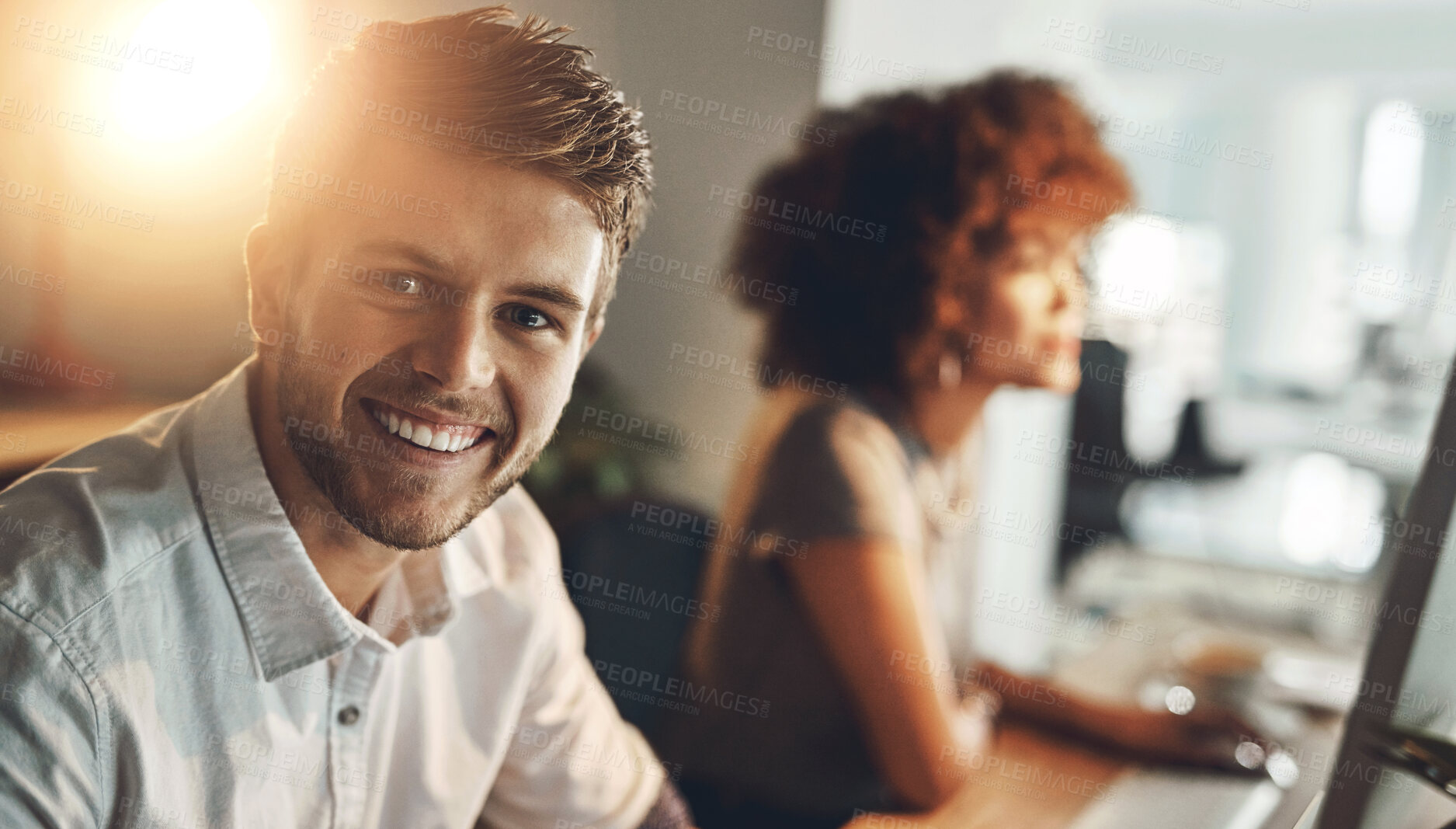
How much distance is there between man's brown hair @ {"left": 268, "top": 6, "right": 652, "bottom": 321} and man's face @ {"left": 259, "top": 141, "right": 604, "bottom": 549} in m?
0.02

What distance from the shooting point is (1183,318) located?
2.50 meters

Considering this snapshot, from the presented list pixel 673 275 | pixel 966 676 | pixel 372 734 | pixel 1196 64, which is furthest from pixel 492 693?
pixel 1196 64

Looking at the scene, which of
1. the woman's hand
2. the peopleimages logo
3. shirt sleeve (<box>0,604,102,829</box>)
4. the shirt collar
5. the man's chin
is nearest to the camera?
shirt sleeve (<box>0,604,102,829</box>)

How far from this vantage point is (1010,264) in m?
1.50

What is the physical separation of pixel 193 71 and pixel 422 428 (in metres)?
0.56

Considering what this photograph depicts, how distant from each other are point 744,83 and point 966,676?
106cm

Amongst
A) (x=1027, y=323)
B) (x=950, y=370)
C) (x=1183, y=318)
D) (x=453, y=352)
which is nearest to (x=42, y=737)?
(x=453, y=352)

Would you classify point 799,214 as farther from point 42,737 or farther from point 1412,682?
point 42,737

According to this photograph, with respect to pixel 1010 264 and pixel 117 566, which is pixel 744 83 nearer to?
pixel 1010 264

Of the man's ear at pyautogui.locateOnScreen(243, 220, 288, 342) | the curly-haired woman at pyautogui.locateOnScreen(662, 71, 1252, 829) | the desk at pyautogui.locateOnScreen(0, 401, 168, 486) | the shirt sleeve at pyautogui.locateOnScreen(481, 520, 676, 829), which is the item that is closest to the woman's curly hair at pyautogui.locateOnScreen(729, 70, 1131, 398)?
A: the curly-haired woman at pyautogui.locateOnScreen(662, 71, 1252, 829)

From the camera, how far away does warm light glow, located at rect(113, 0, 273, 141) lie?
1.06 meters

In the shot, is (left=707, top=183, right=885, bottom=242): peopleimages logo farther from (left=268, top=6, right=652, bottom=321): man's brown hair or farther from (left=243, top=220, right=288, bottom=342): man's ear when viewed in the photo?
(left=243, top=220, right=288, bottom=342): man's ear

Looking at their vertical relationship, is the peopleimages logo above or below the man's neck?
above

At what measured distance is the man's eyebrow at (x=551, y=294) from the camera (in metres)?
0.86
